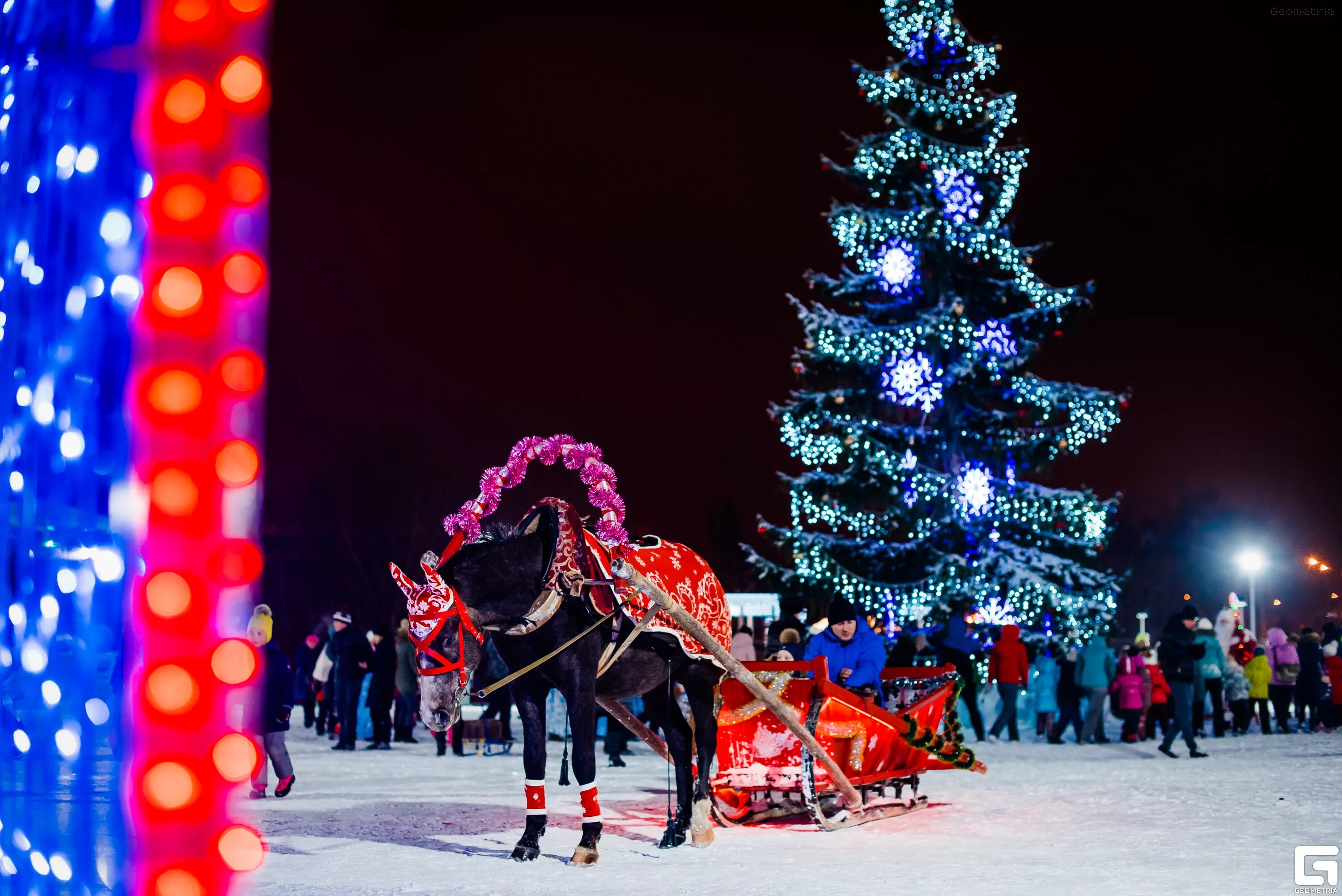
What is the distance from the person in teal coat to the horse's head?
566 inches

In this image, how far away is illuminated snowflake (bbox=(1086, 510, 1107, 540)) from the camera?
24.4 meters

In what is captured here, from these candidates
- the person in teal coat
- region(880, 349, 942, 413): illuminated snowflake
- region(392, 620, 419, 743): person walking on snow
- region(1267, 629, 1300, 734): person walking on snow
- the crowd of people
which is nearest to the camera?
the crowd of people

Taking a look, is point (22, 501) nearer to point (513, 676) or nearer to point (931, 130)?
point (513, 676)

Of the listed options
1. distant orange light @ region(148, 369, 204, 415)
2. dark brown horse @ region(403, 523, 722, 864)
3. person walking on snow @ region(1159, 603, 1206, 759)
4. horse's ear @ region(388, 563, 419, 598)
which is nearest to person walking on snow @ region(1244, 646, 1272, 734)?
person walking on snow @ region(1159, 603, 1206, 759)

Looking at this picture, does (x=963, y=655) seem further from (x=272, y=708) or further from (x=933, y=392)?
(x=272, y=708)

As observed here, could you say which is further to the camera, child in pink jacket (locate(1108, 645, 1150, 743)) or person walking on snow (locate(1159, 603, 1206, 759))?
child in pink jacket (locate(1108, 645, 1150, 743))

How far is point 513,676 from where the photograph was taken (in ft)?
29.9

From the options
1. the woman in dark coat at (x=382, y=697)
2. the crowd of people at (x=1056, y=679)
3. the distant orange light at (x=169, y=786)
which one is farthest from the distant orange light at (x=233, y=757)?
the woman in dark coat at (x=382, y=697)

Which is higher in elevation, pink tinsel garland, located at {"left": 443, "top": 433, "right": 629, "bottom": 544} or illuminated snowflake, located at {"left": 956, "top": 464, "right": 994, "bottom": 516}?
illuminated snowflake, located at {"left": 956, "top": 464, "right": 994, "bottom": 516}

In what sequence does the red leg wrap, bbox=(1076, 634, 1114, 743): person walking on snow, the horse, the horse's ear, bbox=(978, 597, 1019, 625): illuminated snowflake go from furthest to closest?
bbox=(978, 597, 1019, 625): illuminated snowflake < bbox=(1076, 634, 1114, 743): person walking on snow < the red leg wrap < the horse < the horse's ear

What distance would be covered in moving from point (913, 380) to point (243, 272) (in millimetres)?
22539

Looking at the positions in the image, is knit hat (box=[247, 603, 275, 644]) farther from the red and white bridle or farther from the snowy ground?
the red and white bridle

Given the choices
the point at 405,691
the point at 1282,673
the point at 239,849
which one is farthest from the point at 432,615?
the point at 1282,673

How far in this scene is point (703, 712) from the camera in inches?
409
